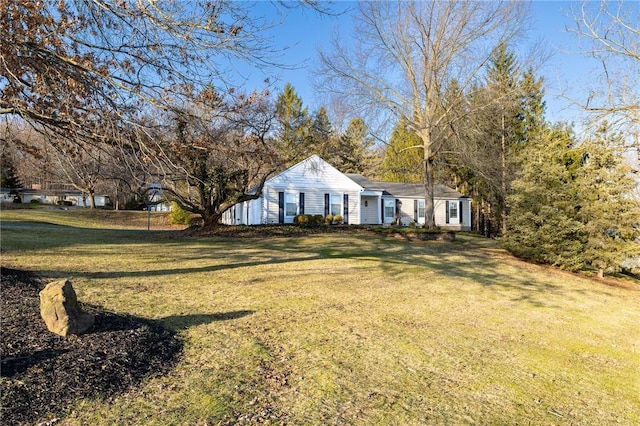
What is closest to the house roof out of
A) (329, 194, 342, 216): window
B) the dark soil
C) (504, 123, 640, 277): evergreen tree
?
(329, 194, 342, 216): window

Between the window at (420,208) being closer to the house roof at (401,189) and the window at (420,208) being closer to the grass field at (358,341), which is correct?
the house roof at (401,189)

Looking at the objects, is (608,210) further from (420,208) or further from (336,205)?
(420,208)

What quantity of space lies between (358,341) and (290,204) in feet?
64.3

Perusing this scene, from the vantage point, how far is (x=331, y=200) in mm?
25344

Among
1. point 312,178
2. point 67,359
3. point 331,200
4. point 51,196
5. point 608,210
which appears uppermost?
point 51,196

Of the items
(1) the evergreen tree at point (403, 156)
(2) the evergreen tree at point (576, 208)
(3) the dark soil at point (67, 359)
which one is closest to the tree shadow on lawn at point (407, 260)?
(2) the evergreen tree at point (576, 208)

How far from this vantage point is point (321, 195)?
24984 mm

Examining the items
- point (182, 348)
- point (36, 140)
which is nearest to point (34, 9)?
point (36, 140)

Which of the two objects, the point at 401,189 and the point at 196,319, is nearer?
the point at 196,319

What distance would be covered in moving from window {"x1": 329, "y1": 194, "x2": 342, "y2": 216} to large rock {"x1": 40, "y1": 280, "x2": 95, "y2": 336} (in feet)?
70.0

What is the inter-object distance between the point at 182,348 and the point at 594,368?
15.7 feet

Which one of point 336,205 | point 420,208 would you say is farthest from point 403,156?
point 336,205

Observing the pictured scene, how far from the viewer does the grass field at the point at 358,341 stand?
315cm

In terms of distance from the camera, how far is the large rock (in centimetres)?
390
